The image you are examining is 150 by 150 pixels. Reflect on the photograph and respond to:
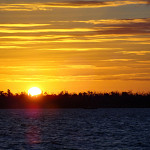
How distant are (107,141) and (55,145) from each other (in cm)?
956

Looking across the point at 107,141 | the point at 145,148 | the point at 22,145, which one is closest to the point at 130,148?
the point at 145,148

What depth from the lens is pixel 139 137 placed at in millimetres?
90062

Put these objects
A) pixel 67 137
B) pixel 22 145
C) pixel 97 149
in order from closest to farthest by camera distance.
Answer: pixel 97 149 → pixel 22 145 → pixel 67 137

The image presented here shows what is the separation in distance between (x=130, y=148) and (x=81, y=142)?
1000 cm

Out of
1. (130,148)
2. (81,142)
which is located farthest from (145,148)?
(81,142)

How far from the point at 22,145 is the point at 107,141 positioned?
1348 cm

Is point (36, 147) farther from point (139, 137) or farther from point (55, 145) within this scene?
point (139, 137)

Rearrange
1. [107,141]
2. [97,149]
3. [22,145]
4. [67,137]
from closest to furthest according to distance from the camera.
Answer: [97,149] < [22,145] < [107,141] < [67,137]

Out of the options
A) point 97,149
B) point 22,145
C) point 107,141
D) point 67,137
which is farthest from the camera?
point 67,137

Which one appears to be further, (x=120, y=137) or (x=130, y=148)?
(x=120, y=137)

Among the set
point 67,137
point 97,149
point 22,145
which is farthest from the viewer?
point 67,137

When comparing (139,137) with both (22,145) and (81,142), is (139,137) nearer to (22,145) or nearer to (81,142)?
(81,142)

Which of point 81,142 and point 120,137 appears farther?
point 120,137

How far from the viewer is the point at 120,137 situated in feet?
294
